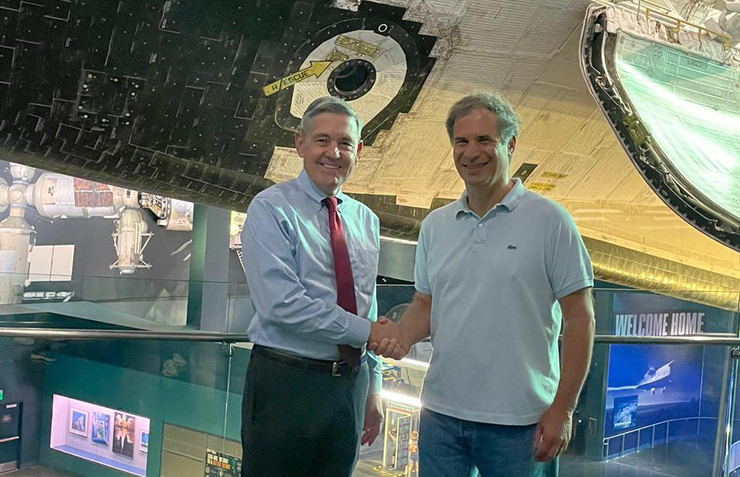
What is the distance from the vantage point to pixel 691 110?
342cm

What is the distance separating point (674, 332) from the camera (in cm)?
304

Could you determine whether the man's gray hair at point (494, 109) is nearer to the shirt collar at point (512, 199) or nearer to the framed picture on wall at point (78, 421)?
the shirt collar at point (512, 199)

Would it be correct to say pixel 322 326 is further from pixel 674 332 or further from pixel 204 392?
pixel 674 332

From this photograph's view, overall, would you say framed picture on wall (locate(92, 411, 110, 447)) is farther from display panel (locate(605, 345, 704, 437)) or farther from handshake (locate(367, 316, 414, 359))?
display panel (locate(605, 345, 704, 437))

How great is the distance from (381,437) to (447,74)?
1.64 m

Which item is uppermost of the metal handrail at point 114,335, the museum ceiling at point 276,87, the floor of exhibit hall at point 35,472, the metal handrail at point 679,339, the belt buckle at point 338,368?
the museum ceiling at point 276,87

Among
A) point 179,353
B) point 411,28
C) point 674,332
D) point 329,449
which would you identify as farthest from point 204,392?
point 674,332

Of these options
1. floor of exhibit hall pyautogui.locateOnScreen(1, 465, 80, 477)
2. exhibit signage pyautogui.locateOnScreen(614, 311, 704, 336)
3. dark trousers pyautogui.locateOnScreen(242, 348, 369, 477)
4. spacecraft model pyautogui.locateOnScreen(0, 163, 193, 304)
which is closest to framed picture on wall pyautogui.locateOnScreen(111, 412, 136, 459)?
floor of exhibit hall pyautogui.locateOnScreen(1, 465, 80, 477)

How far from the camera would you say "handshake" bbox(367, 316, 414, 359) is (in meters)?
1.66

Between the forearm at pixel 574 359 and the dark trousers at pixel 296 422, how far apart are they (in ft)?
1.62

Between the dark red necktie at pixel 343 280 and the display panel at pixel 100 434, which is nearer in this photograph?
the dark red necktie at pixel 343 280

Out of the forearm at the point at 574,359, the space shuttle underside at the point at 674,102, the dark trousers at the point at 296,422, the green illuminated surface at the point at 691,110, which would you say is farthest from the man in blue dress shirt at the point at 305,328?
the green illuminated surface at the point at 691,110

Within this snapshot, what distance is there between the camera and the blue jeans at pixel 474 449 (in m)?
1.49

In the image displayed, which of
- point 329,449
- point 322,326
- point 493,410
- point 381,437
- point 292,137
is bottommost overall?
point 381,437
